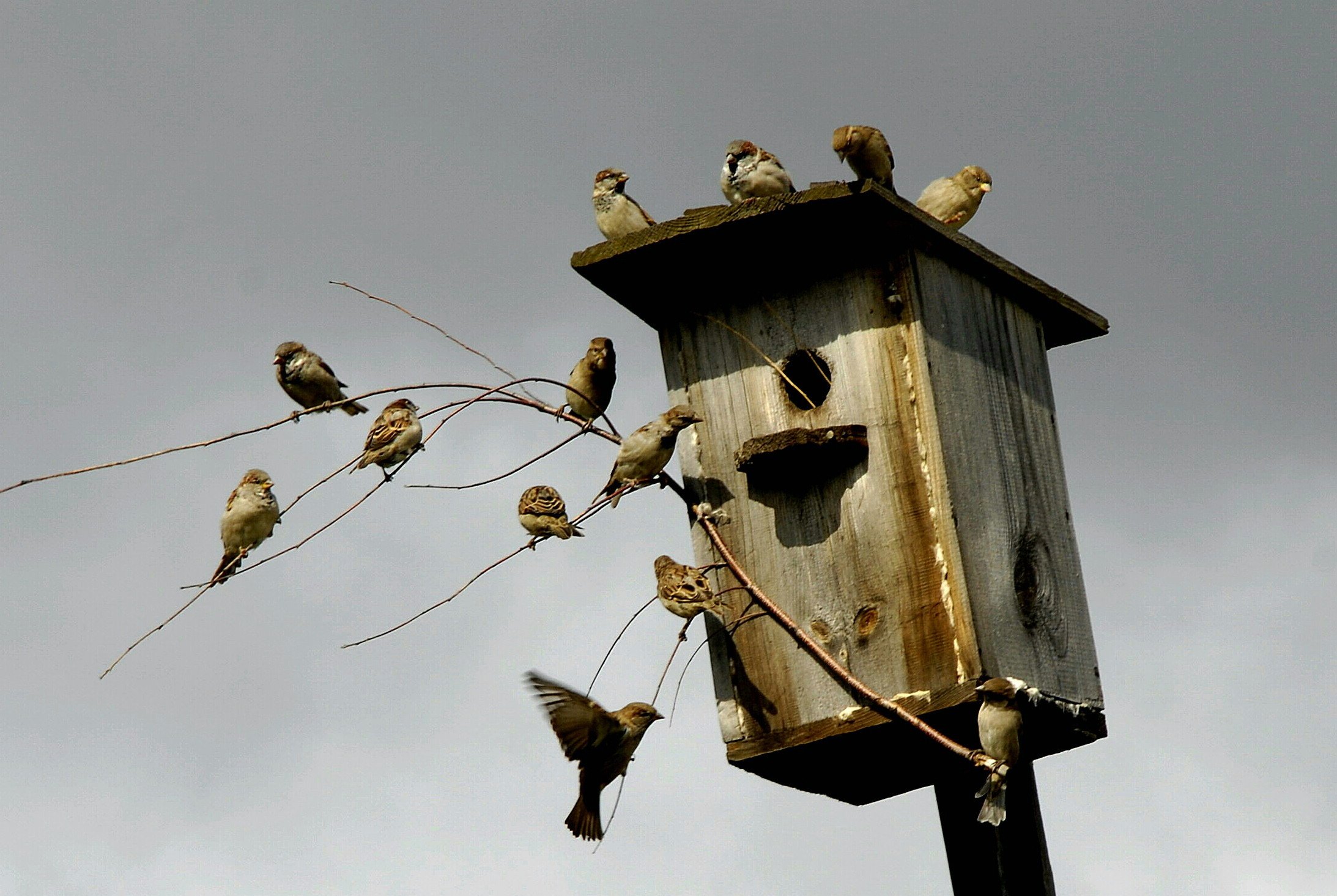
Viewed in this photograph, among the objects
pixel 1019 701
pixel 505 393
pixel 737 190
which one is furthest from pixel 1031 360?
pixel 505 393

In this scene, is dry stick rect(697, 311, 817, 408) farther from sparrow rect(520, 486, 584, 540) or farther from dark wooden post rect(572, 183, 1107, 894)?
sparrow rect(520, 486, 584, 540)

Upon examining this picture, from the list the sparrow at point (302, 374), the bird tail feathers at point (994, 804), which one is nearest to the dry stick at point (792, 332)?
the bird tail feathers at point (994, 804)

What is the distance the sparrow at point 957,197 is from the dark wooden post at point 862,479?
1272mm

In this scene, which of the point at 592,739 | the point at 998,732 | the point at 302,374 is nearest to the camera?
the point at 998,732

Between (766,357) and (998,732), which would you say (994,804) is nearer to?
(998,732)

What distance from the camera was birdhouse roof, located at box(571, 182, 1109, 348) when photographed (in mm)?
5922

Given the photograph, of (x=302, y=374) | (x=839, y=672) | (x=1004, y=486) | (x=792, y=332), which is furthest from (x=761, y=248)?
(x=302, y=374)

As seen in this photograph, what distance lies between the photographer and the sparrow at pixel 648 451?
5859mm

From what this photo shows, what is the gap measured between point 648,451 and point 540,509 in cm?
73

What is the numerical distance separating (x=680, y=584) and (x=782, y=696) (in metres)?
0.47

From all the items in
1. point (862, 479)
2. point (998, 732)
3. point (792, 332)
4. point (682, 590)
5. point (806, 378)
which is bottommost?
point (998, 732)

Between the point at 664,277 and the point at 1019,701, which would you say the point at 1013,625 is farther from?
the point at 664,277

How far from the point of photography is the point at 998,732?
17.5 ft

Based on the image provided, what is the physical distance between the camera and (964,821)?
18.7 feet
